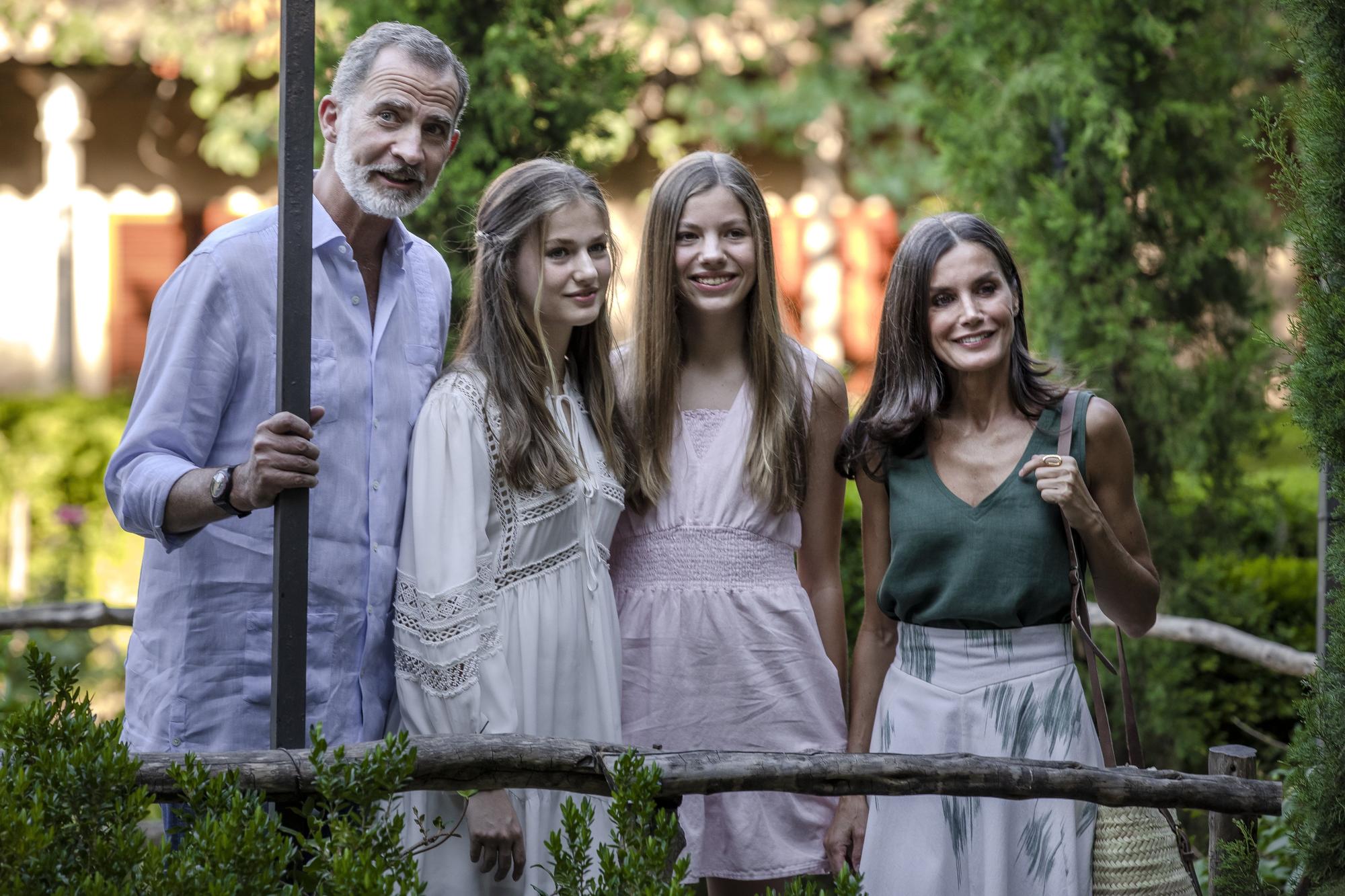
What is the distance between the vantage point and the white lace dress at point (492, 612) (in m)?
2.42

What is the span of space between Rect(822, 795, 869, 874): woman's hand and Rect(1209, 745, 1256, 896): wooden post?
2.36 ft

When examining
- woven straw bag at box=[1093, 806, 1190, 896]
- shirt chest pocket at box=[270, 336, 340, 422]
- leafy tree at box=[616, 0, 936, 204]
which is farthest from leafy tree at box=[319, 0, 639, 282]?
leafy tree at box=[616, 0, 936, 204]

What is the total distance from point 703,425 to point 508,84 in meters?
2.53

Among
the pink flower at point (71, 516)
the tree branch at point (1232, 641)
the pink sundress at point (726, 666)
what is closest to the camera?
the pink sundress at point (726, 666)

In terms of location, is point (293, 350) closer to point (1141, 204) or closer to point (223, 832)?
point (223, 832)

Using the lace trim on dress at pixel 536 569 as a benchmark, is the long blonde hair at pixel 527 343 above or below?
above

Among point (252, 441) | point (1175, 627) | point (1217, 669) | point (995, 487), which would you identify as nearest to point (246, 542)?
point (252, 441)

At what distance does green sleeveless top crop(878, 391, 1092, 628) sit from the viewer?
8.52 feet

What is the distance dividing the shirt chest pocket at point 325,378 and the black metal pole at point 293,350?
1.03 ft

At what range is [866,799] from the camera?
2.80 m

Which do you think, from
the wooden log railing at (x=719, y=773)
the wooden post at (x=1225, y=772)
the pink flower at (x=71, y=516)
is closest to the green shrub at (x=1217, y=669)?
the wooden post at (x=1225, y=772)

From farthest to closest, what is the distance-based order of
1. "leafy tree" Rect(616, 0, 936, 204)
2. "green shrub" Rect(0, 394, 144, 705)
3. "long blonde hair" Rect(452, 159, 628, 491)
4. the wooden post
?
"leafy tree" Rect(616, 0, 936, 204) → "green shrub" Rect(0, 394, 144, 705) → the wooden post → "long blonde hair" Rect(452, 159, 628, 491)

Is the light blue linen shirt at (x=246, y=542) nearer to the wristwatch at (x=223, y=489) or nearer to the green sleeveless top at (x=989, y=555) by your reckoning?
the wristwatch at (x=223, y=489)

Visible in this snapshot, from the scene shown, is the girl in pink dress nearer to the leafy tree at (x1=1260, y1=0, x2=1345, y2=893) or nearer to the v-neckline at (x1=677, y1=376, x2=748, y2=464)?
the v-neckline at (x1=677, y1=376, x2=748, y2=464)
